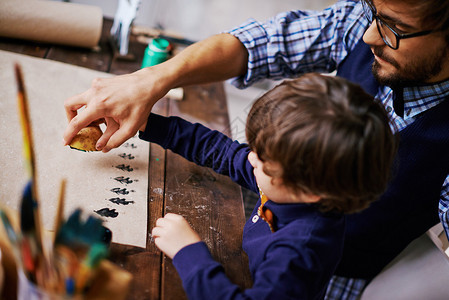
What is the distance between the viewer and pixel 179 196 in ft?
3.10

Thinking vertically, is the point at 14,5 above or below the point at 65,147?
above

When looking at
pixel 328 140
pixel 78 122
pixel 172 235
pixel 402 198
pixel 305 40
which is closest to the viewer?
pixel 328 140

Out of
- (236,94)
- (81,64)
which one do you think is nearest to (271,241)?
(81,64)

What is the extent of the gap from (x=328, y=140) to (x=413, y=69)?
466mm

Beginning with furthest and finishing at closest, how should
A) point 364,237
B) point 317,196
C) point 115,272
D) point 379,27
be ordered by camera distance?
point 364,237
point 379,27
point 317,196
point 115,272

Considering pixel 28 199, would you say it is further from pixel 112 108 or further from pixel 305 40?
pixel 305 40

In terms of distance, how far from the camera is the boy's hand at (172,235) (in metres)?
0.75

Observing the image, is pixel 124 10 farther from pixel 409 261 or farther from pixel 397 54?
pixel 409 261

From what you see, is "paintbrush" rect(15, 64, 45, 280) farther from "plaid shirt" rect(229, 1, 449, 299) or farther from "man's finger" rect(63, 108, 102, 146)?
"plaid shirt" rect(229, 1, 449, 299)

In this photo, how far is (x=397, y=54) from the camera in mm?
957

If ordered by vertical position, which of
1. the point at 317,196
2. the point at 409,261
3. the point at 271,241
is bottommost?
the point at 409,261

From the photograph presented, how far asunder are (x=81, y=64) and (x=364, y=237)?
3.35 ft

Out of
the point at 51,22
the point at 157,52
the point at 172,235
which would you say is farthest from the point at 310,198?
the point at 51,22

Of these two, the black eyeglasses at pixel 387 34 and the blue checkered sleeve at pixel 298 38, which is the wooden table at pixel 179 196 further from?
the black eyeglasses at pixel 387 34
